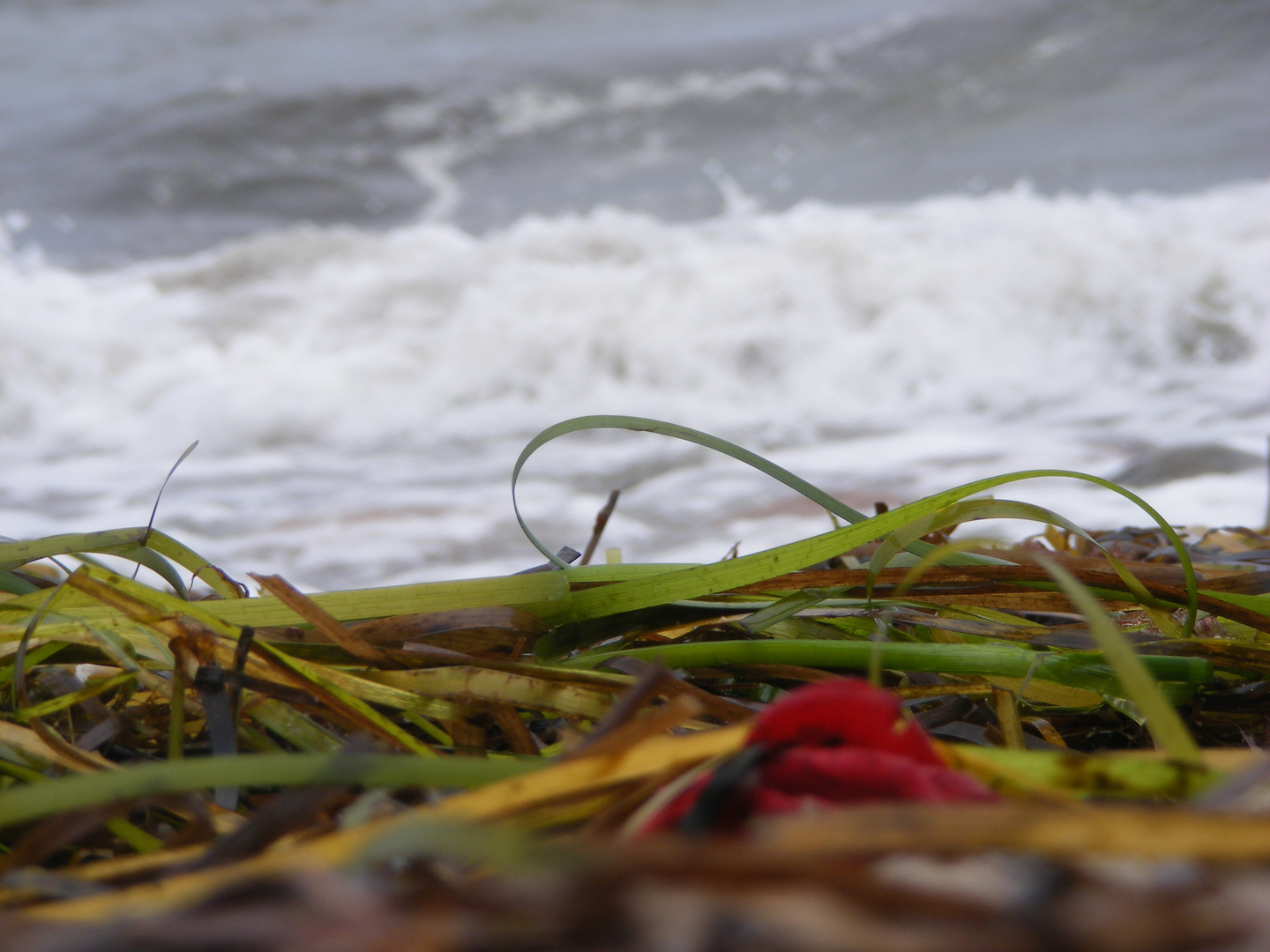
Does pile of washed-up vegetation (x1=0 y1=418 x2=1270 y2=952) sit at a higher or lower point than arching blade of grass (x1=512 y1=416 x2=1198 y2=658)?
lower

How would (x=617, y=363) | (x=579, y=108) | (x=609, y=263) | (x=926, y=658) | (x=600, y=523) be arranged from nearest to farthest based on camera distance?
(x=926, y=658)
(x=600, y=523)
(x=617, y=363)
(x=609, y=263)
(x=579, y=108)

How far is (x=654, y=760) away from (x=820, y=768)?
0.25ft

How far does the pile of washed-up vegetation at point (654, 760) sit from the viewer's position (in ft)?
0.75

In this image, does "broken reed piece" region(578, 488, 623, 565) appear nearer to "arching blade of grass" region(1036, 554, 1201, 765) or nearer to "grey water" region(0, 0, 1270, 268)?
"arching blade of grass" region(1036, 554, 1201, 765)

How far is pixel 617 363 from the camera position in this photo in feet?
15.2

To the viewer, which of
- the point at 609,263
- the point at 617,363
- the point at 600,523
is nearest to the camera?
the point at 600,523

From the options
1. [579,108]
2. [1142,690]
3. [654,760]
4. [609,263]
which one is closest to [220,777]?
[654,760]

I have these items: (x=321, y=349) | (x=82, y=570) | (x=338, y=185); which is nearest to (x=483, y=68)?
(x=338, y=185)

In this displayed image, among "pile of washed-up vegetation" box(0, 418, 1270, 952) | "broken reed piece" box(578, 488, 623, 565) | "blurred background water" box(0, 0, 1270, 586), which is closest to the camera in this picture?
"pile of washed-up vegetation" box(0, 418, 1270, 952)

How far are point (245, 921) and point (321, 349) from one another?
497cm

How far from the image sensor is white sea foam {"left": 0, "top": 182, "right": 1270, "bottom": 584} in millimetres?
3100

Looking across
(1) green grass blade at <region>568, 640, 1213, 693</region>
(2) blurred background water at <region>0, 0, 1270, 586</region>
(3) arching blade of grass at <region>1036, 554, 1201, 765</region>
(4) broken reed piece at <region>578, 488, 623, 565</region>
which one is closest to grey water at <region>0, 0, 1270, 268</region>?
(2) blurred background water at <region>0, 0, 1270, 586</region>

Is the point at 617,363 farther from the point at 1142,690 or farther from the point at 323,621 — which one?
the point at 1142,690

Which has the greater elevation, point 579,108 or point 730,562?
point 579,108
